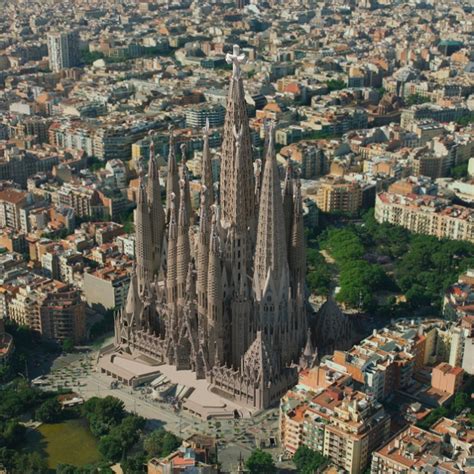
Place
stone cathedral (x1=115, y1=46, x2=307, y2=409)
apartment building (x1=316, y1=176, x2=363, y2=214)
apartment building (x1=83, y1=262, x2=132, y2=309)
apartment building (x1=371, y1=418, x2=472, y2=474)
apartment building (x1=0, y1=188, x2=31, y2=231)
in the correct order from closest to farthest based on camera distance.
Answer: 1. apartment building (x1=371, y1=418, x2=472, y2=474)
2. stone cathedral (x1=115, y1=46, x2=307, y2=409)
3. apartment building (x1=83, y1=262, x2=132, y2=309)
4. apartment building (x1=0, y1=188, x2=31, y2=231)
5. apartment building (x1=316, y1=176, x2=363, y2=214)

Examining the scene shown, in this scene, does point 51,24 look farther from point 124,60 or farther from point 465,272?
point 465,272

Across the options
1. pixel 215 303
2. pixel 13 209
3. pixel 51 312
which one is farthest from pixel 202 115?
pixel 215 303

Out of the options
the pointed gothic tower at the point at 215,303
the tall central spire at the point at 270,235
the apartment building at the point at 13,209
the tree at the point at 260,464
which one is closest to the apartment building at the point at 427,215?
the tall central spire at the point at 270,235

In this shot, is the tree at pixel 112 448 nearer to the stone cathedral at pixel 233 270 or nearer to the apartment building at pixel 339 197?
the stone cathedral at pixel 233 270

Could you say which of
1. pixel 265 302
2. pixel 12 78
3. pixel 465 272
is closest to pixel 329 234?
pixel 465 272

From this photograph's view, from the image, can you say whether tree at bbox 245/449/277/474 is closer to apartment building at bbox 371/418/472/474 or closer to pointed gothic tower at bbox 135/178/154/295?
apartment building at bbox 371/418/472/474

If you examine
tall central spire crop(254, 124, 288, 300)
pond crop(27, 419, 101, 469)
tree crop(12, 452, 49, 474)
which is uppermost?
tall central spire crop(254, 124, 288, 300)

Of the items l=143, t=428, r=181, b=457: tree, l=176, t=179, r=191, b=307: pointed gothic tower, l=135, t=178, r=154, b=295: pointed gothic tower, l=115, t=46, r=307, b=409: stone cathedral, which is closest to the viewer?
l=143, t=428, r=181, b=457: tree

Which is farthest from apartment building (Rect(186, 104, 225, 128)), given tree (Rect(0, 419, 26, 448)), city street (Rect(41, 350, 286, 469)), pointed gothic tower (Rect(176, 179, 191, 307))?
tree (Rect(0, 419, 26, 448))
